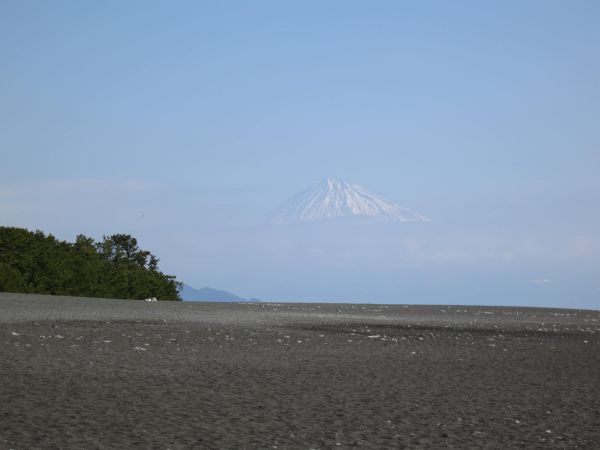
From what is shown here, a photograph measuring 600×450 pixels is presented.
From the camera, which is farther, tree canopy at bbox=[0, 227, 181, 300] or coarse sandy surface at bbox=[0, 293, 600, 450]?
tree canopy at bbox=[0, 227, 181, 300]

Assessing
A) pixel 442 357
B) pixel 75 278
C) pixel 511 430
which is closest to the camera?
pixel 511 430

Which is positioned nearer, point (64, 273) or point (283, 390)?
point (283, 390)

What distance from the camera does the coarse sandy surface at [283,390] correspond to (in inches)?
356

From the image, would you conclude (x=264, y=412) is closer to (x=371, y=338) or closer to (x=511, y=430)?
(x=511, y=430)

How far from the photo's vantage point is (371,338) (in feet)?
74.7

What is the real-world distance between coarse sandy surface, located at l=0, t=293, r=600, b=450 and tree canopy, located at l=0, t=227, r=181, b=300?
2386cm

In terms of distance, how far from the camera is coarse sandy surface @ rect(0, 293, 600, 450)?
9.03 metres

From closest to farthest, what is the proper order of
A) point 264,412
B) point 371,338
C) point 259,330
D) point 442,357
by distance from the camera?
point 264,412, point 442,357, point 371,338, point 259,330

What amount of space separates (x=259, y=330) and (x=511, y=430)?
15.1 m

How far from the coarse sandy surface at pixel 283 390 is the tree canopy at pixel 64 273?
→ 23.9 m

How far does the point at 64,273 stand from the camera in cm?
4866

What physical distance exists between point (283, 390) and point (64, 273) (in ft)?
128

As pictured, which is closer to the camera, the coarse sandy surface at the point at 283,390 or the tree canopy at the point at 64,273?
the coarse sandy surface at the point at 283,390

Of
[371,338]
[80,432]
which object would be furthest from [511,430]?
[371,338]
